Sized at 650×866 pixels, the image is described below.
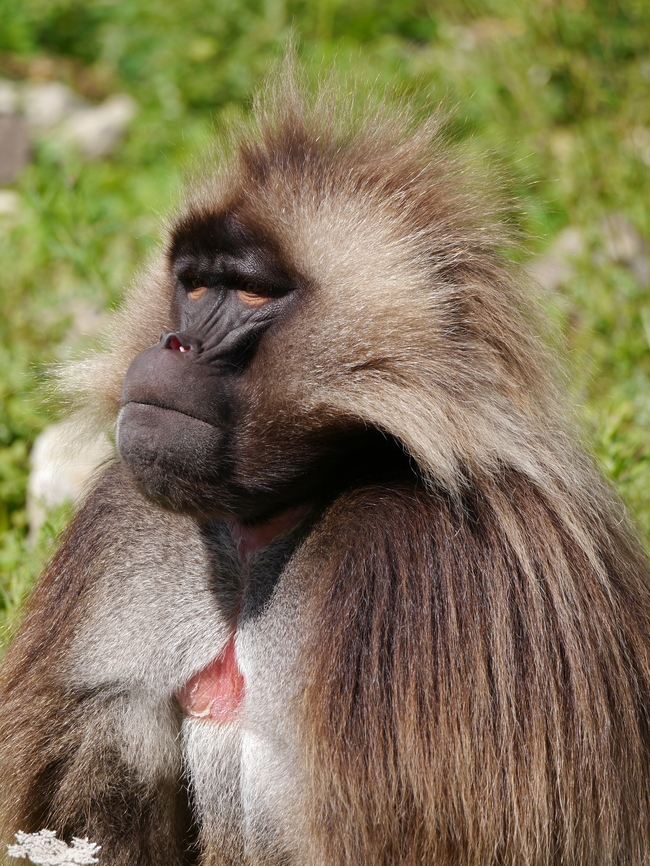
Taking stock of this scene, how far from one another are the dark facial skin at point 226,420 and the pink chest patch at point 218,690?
341 millimetres

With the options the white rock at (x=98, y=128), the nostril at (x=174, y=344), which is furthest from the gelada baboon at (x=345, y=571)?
the white rock at (x=98, y=128)

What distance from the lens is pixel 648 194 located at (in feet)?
16.3

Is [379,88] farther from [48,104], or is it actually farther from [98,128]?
[48,104]

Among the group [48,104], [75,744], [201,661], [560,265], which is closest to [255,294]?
[201,661]

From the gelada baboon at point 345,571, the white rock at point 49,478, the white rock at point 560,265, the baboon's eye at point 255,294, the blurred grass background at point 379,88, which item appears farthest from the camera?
the white rock at point 560,265

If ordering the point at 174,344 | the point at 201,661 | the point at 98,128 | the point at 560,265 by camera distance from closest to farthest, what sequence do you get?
1. the point at 174,344
2. the point at 201,661
3. the point at 560,265
4. the point at 98,128

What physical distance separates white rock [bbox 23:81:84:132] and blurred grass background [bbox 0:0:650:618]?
296 millimetres

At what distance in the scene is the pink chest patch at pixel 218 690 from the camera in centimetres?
253

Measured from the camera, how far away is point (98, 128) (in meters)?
7.47

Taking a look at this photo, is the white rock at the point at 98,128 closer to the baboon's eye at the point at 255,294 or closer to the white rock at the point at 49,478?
the white rock at the point at 49,478

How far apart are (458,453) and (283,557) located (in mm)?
486

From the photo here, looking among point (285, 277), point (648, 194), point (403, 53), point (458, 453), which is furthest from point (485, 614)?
point (403, 53)

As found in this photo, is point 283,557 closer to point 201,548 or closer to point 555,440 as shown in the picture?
point 201,548

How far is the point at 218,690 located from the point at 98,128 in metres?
5.71
